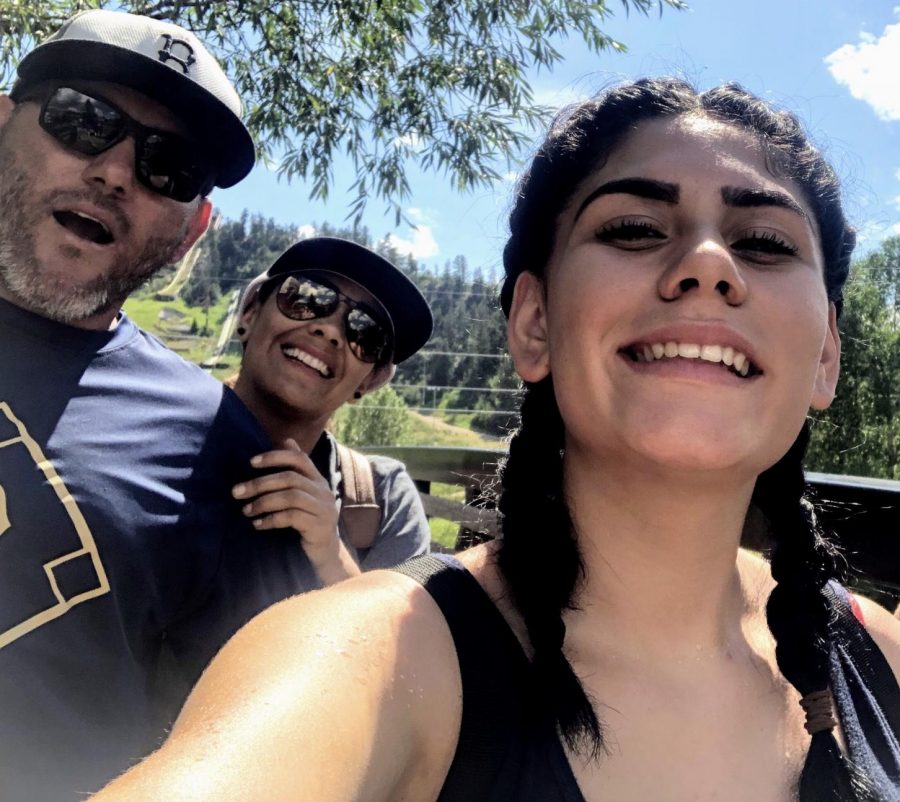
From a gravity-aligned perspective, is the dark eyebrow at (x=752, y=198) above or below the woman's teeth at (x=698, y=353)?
above

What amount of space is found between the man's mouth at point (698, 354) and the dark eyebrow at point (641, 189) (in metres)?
0.27

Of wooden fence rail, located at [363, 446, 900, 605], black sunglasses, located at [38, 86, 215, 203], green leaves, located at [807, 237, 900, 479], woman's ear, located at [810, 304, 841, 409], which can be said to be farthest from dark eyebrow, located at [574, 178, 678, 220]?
green leaves, located at [807, 237, 900, 479]

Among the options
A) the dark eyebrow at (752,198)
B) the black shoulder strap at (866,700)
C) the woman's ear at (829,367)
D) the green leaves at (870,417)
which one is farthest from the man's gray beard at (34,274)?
the green leaves at (870,417)

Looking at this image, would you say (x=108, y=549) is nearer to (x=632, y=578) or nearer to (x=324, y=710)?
(x=324, y=710)

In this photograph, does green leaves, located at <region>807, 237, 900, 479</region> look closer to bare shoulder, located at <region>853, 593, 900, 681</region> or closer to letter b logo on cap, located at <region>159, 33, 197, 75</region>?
bare shoulder, located at <region>853, 593, 900, 681</region>

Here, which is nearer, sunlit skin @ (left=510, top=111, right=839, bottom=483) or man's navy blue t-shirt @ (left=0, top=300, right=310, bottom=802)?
sunlit skin @ (left=510, top=111, right=839, bottom=483)

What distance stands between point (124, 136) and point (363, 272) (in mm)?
835

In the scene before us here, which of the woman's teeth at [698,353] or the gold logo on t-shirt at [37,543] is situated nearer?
the woman's teeth at [698,353]

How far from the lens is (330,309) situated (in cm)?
241

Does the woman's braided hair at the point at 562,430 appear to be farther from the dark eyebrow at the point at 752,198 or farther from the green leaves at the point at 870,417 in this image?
the green leaves at the point at 870,417

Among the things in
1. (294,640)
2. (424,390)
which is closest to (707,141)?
(294,640)

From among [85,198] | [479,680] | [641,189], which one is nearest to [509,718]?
[479,680]

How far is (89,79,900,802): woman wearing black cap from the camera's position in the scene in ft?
3.21

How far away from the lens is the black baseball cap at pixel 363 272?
2.43 m
